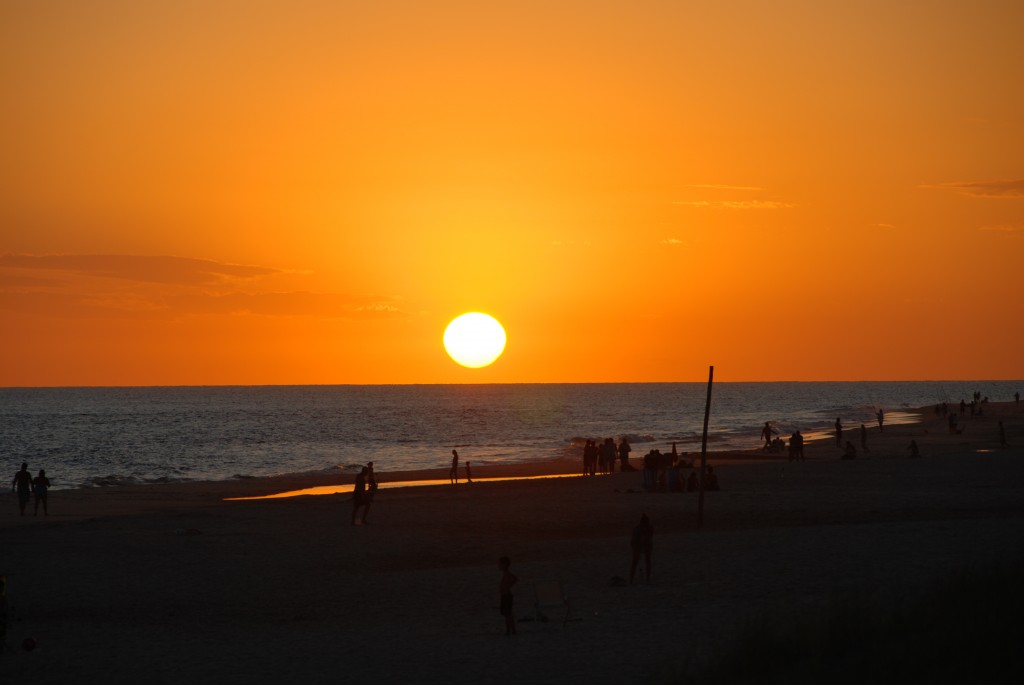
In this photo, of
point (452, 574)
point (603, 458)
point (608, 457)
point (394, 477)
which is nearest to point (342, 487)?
point (394, 477)

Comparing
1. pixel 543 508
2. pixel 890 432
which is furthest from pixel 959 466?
pixel 890 432

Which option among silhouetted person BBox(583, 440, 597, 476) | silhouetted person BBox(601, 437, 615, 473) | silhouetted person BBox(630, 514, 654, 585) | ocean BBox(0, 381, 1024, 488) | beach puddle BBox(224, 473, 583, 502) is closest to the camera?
silhouetted person BBox(630, 514, 654, 585)

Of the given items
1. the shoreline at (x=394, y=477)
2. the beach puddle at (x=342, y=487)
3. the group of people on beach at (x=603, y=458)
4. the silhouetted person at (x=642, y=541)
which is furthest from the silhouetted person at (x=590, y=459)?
the silhouetted person at (x=642, y=541)

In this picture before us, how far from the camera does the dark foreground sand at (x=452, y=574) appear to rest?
15523 millimetres

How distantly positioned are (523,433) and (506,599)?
102167 mm

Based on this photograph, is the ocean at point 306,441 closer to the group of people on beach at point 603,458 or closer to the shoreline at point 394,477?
the shoreline at point 394,477

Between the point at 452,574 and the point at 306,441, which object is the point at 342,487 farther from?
the point at 306,441

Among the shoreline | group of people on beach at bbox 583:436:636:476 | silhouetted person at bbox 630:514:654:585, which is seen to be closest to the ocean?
the shoreline

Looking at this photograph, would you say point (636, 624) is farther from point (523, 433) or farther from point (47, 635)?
point (523, 433)

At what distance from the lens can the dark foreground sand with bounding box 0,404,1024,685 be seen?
50.9 feet

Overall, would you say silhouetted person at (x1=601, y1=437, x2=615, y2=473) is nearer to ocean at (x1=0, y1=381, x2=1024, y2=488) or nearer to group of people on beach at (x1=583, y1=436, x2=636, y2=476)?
group of people on beach at (x1=583, y1=436, x2=636, y2=476)

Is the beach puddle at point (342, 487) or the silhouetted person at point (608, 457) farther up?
the silhouetted person at point (608, 457)

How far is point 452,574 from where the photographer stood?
22.3 meters

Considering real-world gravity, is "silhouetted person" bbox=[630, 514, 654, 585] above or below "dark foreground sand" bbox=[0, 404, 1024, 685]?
above
